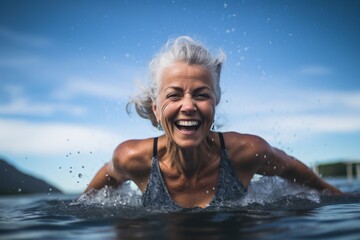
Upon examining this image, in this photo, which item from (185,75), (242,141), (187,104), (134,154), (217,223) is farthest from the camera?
(134,154)

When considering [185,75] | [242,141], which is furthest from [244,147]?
[185,75]

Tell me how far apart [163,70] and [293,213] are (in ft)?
6.95

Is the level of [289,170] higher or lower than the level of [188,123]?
lower

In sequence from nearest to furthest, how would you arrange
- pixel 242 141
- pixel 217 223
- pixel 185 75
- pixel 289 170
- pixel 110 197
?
1. pixel 217 223
2. pixel 185 75
3. pixel 242 141
4. pixel 289 170
5. pixel 110 197

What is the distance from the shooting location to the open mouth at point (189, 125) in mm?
4220

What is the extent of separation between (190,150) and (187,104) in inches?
32.5

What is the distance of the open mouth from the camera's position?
422 centimetres

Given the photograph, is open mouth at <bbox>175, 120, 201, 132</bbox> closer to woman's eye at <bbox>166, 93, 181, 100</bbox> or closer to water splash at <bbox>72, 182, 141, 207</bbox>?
woman's eye at <bbox>166, 93, 181, 100</bbox>

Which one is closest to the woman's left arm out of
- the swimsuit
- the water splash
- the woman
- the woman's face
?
the woman

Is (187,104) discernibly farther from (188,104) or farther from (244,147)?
(244,147)

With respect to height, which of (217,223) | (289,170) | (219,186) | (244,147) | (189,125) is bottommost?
(217,223)

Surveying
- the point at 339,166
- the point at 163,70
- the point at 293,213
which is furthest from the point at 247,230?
the point at 339,166

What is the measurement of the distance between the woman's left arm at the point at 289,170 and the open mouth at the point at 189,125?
128cm

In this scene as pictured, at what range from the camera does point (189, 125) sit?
4.24 m
